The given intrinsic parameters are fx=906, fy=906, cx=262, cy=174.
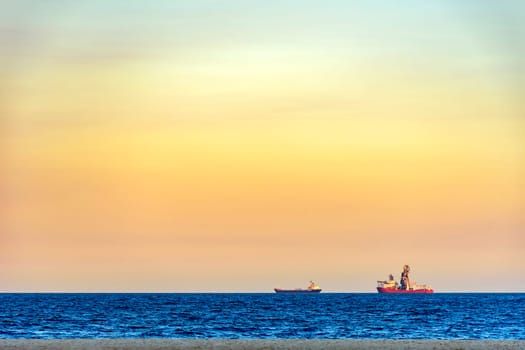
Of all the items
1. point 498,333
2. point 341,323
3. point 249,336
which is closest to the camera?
point 249,336

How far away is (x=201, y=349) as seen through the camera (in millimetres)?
36594

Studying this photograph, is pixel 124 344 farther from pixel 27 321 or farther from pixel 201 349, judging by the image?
pixel 27 321

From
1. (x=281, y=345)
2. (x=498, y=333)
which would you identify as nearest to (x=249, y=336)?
(x=498, y=333)

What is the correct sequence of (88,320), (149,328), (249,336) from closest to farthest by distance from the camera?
(249,336), (149,328), (88,320)

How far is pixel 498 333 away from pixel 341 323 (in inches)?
644

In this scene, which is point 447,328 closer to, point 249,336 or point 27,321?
point 249,336

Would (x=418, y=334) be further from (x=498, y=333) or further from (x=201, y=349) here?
(x=201, y=349)

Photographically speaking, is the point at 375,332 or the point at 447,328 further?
the point at 447,328

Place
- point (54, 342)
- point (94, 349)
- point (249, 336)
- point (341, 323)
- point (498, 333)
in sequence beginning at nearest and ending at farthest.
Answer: point (94, 349) → point (54, 342) → point (249, 336) → point (498, 333) → point (341, 323)

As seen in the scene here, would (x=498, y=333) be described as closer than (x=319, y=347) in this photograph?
No

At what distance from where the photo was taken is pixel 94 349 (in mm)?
36438

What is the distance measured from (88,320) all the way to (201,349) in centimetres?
4905

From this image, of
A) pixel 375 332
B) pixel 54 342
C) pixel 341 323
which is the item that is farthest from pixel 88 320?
pixel 54 342

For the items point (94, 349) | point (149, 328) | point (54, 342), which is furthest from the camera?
point (149, 328)
